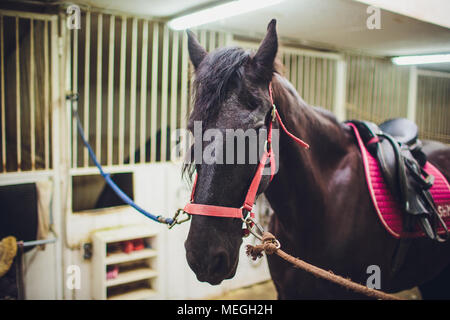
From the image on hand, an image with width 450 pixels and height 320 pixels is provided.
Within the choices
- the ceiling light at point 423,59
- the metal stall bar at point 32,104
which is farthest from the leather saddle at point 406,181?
the ceiling light at point 423,59

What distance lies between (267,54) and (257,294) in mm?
3100

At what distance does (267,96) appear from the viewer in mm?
1381

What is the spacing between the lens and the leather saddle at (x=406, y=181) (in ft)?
6.01

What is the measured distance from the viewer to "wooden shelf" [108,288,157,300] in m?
2.92

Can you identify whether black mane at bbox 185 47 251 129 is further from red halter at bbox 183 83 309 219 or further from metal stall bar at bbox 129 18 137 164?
metal stall bar at bbox 129 18 137 164

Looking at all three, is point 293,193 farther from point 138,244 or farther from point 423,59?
point 423,59

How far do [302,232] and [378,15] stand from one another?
1.95 metres

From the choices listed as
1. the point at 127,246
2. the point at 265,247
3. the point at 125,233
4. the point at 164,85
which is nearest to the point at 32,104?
the point at 164,85

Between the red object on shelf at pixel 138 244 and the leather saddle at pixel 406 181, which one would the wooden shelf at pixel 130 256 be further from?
the leather saddle at pixel 406 181

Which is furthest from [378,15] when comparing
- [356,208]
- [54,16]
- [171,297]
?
[171,297]

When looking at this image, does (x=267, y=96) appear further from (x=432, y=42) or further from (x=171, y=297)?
(x=432, y=42)

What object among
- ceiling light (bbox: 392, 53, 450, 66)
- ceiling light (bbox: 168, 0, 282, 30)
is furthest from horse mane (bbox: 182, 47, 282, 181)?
ceiling light (bbox: 392, 53, 450, 66)

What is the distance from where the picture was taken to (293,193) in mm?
1667

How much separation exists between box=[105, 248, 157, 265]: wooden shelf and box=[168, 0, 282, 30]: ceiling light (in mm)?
2058
